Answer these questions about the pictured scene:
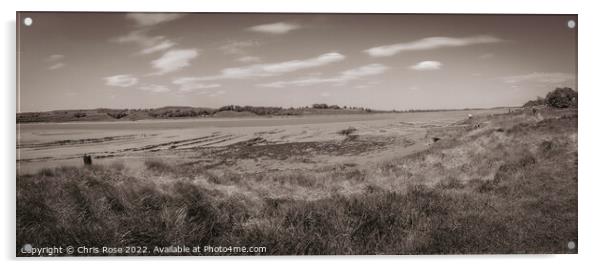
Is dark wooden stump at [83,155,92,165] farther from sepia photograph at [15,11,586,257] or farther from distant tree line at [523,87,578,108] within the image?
distant tree line at [523,87,578,108]

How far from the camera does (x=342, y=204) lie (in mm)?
4406

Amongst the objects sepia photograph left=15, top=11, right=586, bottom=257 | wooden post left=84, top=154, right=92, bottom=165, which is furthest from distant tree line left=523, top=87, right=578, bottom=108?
wooden post left=84, top=154, right=92, bottom=165

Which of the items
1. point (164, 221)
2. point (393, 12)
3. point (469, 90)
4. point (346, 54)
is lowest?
point (164, 221)

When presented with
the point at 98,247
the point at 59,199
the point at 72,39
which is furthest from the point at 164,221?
the point at 72,39

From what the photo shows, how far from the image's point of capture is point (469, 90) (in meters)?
4.66

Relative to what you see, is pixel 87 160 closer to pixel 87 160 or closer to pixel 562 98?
pixel 87 160

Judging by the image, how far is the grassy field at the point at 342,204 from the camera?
421 centimetres

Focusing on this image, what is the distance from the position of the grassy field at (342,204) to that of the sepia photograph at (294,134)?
0.05ft

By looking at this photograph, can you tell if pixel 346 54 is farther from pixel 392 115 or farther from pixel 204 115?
pixel 204 115

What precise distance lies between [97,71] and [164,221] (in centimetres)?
176

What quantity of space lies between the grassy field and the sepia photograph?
2 centimetres

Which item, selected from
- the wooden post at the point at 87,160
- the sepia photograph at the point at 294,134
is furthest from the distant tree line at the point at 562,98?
the wooden post at the point at 87,160

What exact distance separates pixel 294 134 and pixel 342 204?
0.94m

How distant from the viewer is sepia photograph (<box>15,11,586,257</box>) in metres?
4.24
